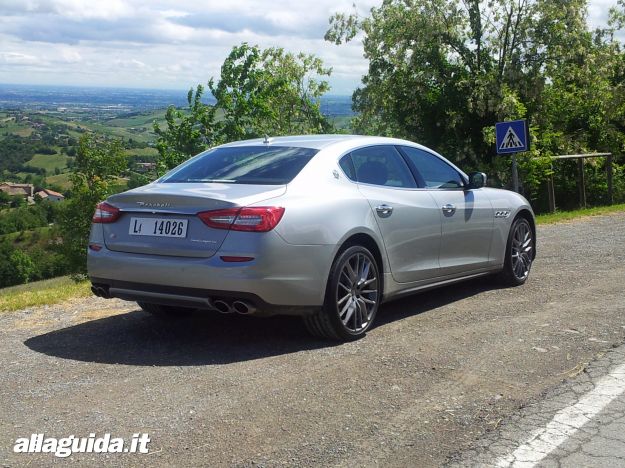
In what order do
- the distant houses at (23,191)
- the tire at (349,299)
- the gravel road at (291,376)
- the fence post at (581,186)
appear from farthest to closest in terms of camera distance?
the distant houses at (23,191) < the fence post at (581,186) < the tire at (349,299) < the gravel road at (291,376)

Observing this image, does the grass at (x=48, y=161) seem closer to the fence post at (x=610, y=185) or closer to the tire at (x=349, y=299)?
the fence post at (x=610, y=185)

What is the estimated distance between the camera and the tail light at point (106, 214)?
5.80 metres

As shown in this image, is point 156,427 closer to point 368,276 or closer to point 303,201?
point 303,201

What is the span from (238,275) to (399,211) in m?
1.73

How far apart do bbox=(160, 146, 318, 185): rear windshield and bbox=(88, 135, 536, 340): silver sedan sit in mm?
13

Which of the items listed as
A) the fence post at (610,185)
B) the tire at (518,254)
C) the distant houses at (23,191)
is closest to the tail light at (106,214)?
the tire at (518,254)

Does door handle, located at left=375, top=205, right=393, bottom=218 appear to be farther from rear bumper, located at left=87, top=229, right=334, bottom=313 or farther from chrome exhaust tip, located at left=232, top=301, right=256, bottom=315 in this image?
chrome exhaust tip, located at left=232, top=301, right=256, bottom=315

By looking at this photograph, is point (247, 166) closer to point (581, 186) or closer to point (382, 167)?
point (382, 167)

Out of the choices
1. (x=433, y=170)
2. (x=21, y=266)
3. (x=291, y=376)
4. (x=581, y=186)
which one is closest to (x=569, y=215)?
(x=581, y=186)

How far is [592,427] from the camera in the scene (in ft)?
13.3

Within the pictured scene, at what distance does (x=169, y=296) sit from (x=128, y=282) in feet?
1.24

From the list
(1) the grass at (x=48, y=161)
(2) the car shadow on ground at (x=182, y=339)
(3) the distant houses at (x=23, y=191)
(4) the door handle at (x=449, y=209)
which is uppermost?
(4) the door handle at (x=449, y=209)

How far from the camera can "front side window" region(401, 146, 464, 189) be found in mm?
7059

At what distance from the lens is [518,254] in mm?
8227
